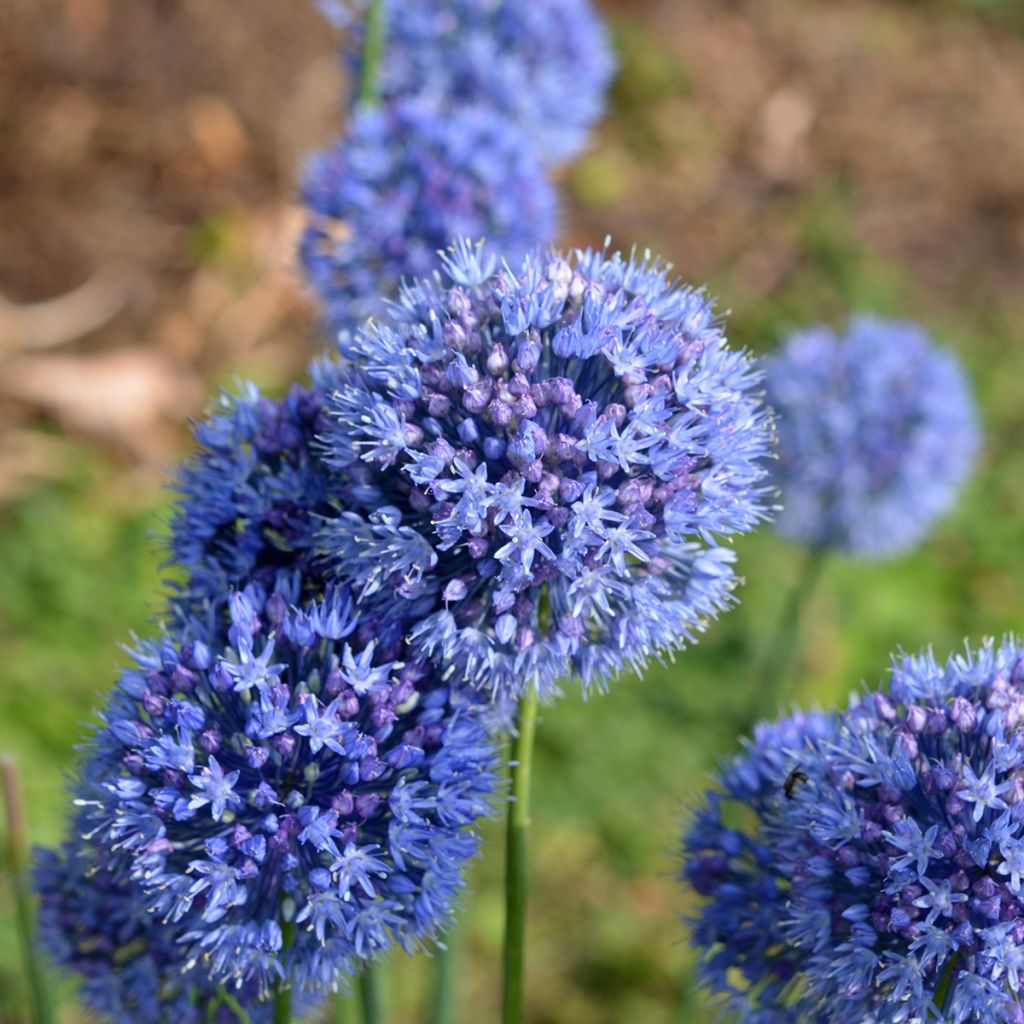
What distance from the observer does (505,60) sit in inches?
159

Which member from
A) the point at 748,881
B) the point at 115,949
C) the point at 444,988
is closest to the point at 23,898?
the point at 115,949

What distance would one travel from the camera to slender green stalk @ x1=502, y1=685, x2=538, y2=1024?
6.74 feet

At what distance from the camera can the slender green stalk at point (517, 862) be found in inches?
80.9

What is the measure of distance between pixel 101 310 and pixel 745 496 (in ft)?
18.2

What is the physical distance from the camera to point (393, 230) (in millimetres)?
3475

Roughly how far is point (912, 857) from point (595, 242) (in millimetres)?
6230

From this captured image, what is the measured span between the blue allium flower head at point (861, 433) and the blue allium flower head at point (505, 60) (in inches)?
45.1

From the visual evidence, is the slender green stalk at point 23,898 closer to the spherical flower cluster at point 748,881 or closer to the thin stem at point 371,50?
the spherical flower cluster at point 748,881

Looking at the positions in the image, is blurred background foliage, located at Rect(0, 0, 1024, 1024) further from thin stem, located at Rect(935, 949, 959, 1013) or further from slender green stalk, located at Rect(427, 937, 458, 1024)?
thin stem, located at Rect(935, 949, 959, 1013)

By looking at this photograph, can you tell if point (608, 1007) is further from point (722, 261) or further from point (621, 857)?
point (722, 261)

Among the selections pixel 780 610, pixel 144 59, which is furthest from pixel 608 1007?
pixel 144 59

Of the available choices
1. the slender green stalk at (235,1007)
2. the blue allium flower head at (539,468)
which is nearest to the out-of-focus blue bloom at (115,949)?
the slender green stalk at (235,1007)

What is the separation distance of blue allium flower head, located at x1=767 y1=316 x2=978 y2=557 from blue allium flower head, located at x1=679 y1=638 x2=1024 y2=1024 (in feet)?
7.82

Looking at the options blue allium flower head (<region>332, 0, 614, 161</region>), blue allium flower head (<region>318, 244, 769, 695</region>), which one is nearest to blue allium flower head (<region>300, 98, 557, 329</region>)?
blue allium flower head (<region>332, 0, 614, 161</region>)
